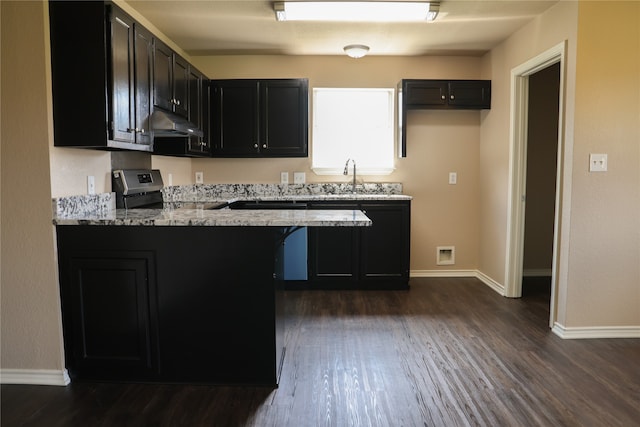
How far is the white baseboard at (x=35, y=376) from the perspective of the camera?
240cm

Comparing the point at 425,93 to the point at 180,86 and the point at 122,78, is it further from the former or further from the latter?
the point at 122,78

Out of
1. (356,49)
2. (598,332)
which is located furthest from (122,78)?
A: (598,332)

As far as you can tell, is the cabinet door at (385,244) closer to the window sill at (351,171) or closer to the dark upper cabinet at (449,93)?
the window sill at (351,171)

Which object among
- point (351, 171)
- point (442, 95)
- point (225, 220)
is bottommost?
point (225, 220)

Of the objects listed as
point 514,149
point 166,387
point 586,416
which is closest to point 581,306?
point 586,416

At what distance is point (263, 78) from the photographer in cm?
456

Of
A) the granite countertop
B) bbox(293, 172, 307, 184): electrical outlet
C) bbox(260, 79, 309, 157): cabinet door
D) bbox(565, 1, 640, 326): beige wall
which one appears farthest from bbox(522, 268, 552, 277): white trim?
the granite countertop

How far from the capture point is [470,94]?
4.43 meters

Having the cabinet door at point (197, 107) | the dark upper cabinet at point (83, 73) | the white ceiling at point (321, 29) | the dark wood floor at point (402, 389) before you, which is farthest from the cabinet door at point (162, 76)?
the dark wood floor at point (402, 389)

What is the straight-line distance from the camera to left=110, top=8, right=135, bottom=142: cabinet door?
2402mm

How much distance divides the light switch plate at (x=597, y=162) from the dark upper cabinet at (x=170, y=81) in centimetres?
297

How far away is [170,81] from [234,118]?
3.71 ft

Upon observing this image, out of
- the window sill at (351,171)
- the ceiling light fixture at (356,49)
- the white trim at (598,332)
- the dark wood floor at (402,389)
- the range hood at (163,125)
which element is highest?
the ceiling light fixture at (356,49)

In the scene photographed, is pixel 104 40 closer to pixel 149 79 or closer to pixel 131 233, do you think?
pixel 149 79
